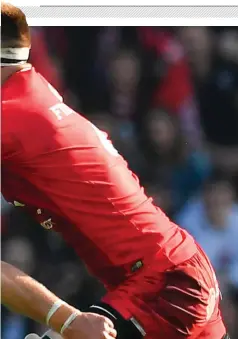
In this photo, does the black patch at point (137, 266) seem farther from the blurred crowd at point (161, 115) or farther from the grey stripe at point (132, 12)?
the grey stripe at point (132, 12)

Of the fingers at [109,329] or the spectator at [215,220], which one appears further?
the spectator at [215,220]

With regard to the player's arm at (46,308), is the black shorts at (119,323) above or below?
below

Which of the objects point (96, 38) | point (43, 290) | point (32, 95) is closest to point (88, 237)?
point (43, 290)

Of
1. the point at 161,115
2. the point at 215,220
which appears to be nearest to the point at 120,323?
the point at 215,220

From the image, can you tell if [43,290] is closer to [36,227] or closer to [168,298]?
[168,298]

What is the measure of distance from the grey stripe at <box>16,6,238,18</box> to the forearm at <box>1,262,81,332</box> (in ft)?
2.81

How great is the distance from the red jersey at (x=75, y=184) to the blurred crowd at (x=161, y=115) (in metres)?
0.40

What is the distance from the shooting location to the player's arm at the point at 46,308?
167 centimetres

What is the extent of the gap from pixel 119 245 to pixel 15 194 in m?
0.30

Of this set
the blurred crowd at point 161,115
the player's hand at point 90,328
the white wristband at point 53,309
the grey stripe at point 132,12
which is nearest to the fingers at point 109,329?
the player's hand at point 90,328

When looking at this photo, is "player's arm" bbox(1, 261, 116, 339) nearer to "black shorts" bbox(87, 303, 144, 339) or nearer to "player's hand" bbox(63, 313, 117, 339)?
"player's hand" bbox(63, 313, 117, 339)
